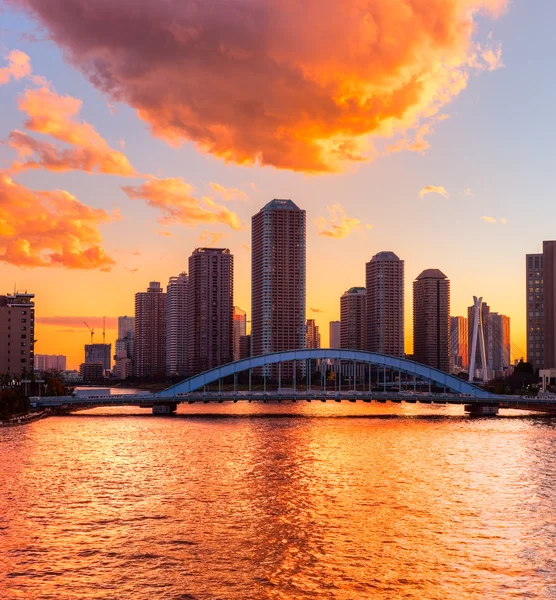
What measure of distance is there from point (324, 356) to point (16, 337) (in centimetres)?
8050

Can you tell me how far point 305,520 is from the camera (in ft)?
147

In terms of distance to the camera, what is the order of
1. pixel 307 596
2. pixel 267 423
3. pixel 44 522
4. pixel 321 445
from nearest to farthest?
pixel 307 596
pixel 44 522
pixel 321 445
pixel 267 423

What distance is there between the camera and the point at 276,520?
4469 cm

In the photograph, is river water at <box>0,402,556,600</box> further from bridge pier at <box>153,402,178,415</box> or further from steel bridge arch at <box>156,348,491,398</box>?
steel bridge arch at <box>156,348,491,398</box>

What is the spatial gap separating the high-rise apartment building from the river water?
102777mm

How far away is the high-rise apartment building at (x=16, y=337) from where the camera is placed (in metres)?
185

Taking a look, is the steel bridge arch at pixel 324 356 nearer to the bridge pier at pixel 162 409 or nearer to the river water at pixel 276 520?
the bridge pier at pixel 162 409

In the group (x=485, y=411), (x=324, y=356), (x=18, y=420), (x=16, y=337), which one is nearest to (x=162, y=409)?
(x=18, y=420)

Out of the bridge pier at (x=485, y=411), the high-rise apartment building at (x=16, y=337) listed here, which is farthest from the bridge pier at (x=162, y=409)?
the bridge pier at (x=485, y=411)

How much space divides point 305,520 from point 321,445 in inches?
1632

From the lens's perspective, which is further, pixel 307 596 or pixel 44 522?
pixel 44 522

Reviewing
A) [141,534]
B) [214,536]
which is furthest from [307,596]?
[141,534]

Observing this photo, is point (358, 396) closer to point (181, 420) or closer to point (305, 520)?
point (181, 420)

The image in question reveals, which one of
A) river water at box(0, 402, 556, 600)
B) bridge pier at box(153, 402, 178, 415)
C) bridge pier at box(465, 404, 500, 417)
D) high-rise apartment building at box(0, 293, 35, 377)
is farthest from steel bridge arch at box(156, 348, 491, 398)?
river water at box(0, 402, 556, 600)
